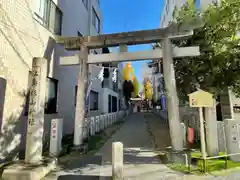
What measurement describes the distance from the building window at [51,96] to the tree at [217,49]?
6.71 metres

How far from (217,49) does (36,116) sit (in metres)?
7.01

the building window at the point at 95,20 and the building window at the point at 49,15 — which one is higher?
the building window at the point at 95,20

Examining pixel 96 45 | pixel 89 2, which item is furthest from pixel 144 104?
pixel 96 45

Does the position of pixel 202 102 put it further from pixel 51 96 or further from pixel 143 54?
pixel 51 96

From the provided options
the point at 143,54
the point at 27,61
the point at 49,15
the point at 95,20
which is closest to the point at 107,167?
the point at 143,54

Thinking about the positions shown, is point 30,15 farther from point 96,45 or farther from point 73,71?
point 73,71

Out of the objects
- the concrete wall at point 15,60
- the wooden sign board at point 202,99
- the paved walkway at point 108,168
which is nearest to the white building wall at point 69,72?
the concrete wall at point 15,60

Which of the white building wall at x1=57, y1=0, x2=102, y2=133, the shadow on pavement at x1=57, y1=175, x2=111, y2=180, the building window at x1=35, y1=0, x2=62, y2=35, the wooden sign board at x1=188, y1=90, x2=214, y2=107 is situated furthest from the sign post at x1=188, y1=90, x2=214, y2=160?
the building window at x1=35, y1=0, x2=62, y2=35

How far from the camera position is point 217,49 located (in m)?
6.46

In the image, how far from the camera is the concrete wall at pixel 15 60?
228 inches

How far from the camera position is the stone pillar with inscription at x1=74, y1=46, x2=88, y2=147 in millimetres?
7180

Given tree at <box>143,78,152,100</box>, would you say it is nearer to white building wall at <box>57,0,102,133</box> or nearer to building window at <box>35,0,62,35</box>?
white building wall at <box>57,0,102,133</box>

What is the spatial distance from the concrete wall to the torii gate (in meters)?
1.37

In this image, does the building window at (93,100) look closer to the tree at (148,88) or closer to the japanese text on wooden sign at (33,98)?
the japanese text on wooden sign at (33,98)
